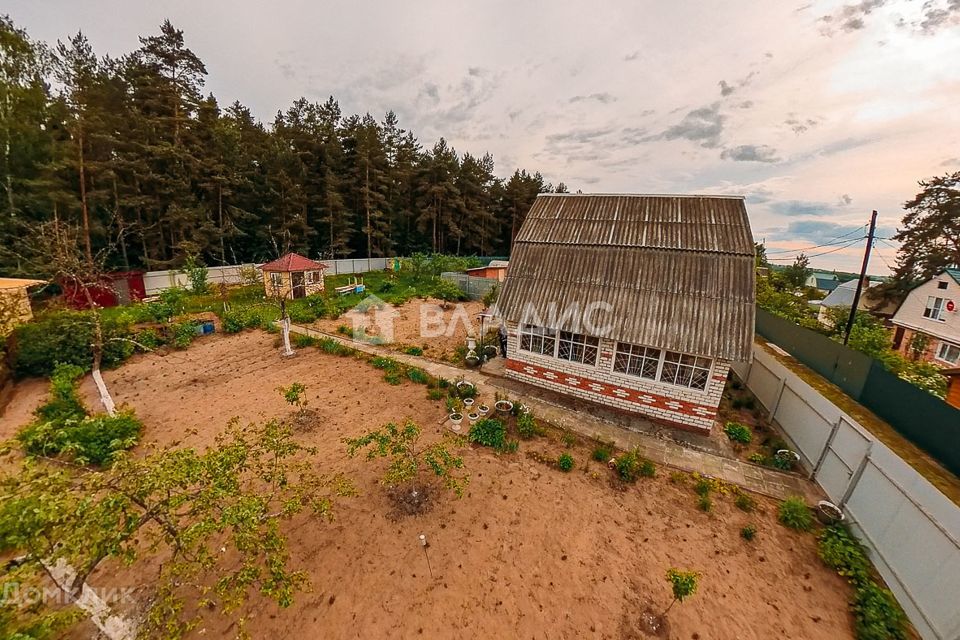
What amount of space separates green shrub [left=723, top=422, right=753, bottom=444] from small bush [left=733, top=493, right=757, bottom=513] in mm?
2402

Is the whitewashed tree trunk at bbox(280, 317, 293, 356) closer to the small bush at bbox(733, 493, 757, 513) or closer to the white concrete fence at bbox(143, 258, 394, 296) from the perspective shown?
the white concrete fence at bbox(143, 258, 394, 296)

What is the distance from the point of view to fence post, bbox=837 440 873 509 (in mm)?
6551

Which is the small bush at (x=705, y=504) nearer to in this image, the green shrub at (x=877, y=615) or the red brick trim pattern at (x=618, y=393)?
the green shrub at (x=877, y=615)

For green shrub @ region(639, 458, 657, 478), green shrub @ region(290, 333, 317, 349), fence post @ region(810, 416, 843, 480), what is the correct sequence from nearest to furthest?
fence post @ region(810, 416, 843, 480) < green shrub @ region(639, 458, 657, 478) < green shrub @ region(290, 333, 317, 349)

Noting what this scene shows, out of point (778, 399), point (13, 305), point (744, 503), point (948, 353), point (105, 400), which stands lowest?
point (105, 400)

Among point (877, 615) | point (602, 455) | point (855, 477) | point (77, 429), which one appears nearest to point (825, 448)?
point (855, 477)

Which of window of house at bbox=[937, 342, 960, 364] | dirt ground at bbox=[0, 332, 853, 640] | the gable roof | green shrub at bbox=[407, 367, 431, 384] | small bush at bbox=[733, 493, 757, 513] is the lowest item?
dirt ground at bbox=[0, 332, 853, 640]

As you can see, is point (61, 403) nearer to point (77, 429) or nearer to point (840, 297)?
point (77, 429)

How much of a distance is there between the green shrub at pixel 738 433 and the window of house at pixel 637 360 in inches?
96.0

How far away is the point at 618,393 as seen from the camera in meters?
10.4

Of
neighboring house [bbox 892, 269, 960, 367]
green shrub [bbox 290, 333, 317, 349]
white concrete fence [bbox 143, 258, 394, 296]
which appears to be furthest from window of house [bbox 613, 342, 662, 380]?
neighboring house [bbox 892, 269, 960, 367]

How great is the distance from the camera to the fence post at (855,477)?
655 cm

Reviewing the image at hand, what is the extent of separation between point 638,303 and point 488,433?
5.66m

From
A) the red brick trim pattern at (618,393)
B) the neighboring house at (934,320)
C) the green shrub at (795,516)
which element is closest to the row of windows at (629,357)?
the red brick trim pattern at (618,393)
